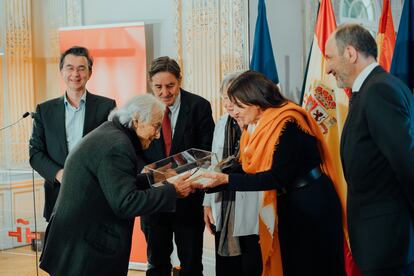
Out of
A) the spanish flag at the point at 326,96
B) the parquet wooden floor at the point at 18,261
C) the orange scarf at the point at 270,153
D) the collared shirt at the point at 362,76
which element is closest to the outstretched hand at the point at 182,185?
the orange scarf at the point at 270,153

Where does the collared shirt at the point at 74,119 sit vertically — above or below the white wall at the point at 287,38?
below

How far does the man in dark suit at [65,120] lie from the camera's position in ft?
9.05

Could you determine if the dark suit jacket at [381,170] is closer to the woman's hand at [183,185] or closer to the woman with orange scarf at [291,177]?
the woman with orange scarf at [291,177]

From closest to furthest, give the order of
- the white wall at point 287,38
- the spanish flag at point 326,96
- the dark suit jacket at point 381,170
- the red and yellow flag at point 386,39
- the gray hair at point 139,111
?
the dark suit jacket at point 381,170, the gray hair at point 139,111, the red and yellow flag at point 386,39, the spanish flag at point 326,96, the white wall at point 287,38

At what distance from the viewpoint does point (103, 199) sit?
6.58 ft

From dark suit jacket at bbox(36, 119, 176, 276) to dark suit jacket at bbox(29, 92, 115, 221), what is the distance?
0.71 m

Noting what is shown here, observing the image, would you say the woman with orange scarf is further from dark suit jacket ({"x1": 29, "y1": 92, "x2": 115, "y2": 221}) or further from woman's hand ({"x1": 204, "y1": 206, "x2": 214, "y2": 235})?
dark suit jacket ({"x1": 29, "y1": 92, "x2": 115, "y2": 221})

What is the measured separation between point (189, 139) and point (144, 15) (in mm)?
1806

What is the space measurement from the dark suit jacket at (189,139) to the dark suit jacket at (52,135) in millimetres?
337

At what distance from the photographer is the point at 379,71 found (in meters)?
1.90

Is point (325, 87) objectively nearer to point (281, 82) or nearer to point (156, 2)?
point (281, 82)

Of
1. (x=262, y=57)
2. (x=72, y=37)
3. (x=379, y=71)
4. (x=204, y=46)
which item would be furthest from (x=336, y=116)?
(x=72, y=37)

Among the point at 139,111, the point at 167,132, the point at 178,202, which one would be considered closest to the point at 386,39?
the point at 167,132

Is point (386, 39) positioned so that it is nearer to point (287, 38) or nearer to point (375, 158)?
point (287, 38)
